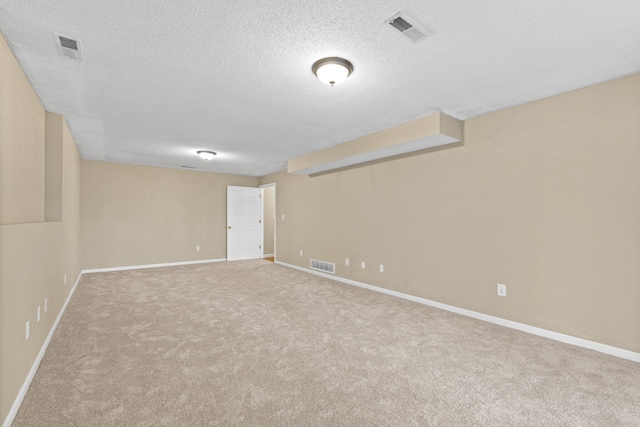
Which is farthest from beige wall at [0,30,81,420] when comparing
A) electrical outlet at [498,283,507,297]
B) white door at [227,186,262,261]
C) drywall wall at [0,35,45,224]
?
white door at [227,186,262,261]

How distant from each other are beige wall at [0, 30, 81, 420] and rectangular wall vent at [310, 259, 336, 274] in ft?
13.2

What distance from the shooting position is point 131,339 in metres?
2.87

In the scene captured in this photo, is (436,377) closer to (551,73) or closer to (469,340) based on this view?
(469,340)

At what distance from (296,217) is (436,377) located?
5.02 metres

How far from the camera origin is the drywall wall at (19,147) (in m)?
2.00

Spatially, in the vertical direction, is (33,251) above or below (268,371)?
above

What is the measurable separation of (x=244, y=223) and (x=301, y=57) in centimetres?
652

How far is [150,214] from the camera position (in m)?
6.92

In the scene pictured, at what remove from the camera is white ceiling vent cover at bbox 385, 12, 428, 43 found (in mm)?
1813

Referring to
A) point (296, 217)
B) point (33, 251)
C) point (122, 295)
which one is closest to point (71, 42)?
point (33, 251)

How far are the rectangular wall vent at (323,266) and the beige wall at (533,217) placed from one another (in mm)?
1126

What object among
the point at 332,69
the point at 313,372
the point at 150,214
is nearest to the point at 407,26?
the point at 332,69

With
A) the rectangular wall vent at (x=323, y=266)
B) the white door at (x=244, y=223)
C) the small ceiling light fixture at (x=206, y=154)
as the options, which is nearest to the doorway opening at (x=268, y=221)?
the white door at (x=244, y=223)

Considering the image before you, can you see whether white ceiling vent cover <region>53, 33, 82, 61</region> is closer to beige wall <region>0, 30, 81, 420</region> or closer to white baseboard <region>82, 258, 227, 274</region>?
beige wall <region>0, 30, 81, 420</region>
